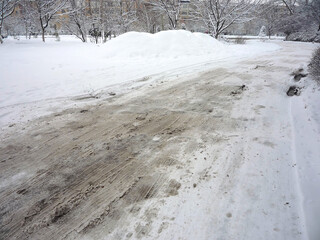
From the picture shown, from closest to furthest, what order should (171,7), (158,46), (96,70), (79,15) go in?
(96,70) < (158,46) < (79,15) < (171,7)

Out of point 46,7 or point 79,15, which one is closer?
point 46,7

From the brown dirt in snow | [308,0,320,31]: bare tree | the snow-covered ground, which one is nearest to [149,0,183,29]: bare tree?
the snow-covered ground

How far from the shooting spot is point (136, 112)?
4012mm

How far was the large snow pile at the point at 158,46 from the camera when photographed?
1042 centimetres

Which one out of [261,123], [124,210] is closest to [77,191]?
[124,210]

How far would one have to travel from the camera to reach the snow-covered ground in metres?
4.53

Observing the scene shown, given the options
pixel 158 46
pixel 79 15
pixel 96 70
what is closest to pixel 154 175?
pixel 96 70

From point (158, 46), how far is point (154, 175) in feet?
31.9

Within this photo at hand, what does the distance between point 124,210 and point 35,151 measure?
1.73 metres

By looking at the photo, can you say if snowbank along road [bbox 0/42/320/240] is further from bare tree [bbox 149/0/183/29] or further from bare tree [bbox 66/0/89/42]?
bare tree [bbox 149/0/183/29]

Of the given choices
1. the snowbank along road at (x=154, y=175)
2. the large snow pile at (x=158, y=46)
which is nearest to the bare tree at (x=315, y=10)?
the large snow pile at (x=158, y=46)

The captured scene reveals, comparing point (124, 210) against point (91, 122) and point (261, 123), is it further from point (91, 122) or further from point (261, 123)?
point (261, 123)

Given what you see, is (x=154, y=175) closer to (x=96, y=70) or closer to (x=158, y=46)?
(x=96, y=70)

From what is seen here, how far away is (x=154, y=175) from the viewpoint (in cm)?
232
